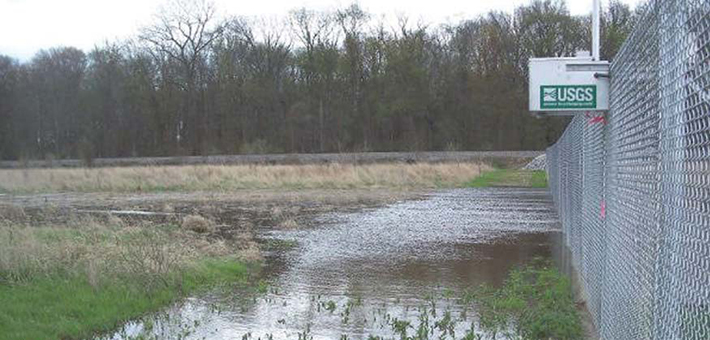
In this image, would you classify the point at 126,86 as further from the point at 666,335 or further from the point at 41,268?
the point at 666,335

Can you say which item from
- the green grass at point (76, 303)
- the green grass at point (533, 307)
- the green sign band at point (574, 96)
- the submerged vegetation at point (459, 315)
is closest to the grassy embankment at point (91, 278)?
the green grass at point (76, 303)

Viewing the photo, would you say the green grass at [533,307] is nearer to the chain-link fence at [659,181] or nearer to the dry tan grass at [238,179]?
the chain-link fence at [659,181]

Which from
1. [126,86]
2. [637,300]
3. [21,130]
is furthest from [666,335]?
[21,130]

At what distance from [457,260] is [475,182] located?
23551 mm

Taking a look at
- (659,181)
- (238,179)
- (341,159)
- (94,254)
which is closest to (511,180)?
(238,179)

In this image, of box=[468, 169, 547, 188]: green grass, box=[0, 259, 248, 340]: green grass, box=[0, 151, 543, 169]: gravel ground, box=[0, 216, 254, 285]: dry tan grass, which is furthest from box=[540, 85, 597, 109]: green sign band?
box=[0, 151, 543, 169]: gravel ground

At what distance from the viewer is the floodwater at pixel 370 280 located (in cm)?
704

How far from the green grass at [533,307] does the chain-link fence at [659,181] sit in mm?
911

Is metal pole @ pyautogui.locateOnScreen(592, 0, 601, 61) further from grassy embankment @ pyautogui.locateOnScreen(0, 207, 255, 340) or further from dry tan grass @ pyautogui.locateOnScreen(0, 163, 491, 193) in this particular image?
dry tan grass @ pyautogui.locateOnScreen(0, 163, 491, 193)

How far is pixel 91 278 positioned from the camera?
8.28 metres

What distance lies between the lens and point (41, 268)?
873cm

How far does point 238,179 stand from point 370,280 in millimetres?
25288

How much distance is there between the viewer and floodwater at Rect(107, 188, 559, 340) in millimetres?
7035

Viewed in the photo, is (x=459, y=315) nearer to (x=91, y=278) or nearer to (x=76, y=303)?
(x=76, y=303)
